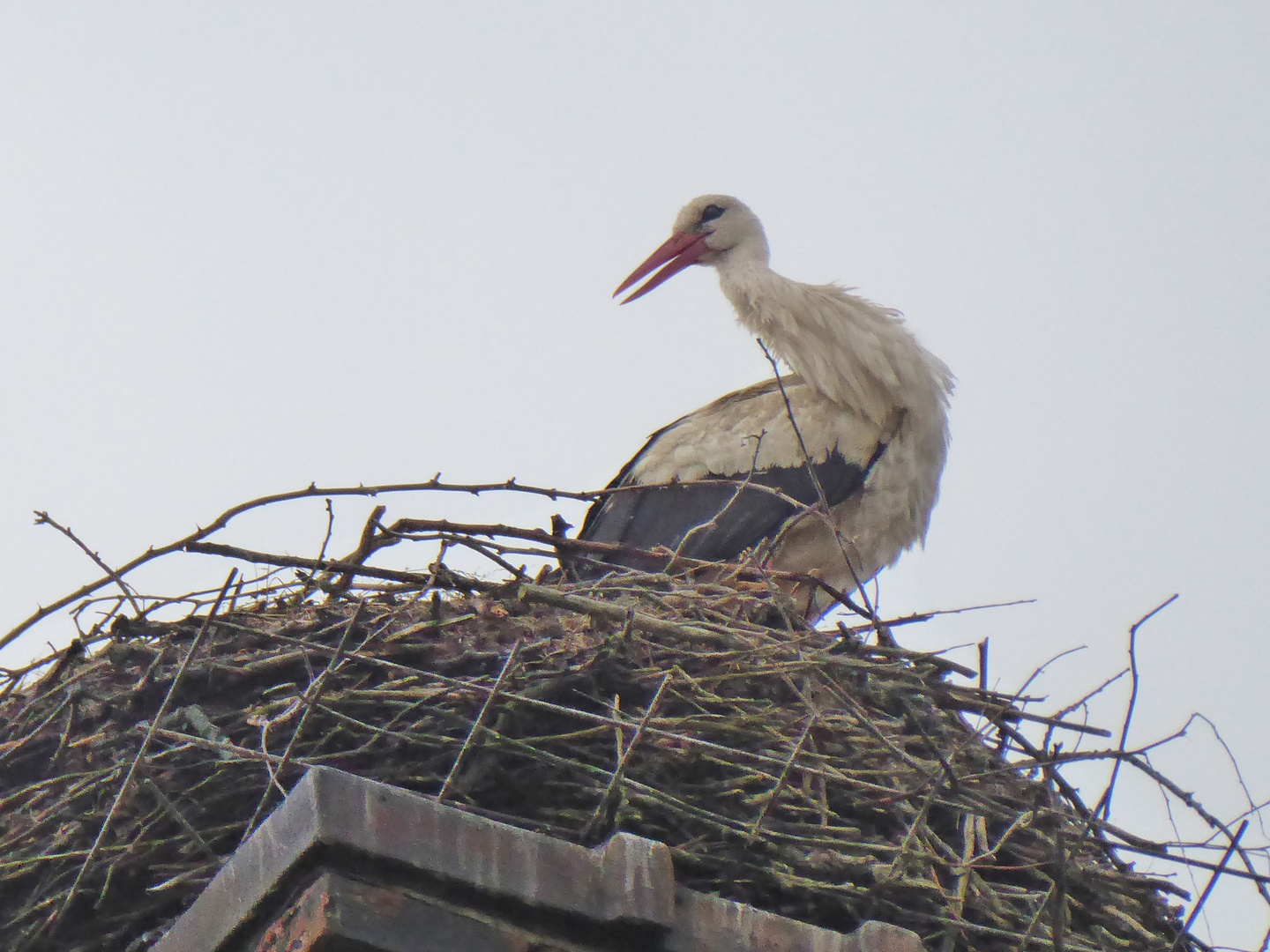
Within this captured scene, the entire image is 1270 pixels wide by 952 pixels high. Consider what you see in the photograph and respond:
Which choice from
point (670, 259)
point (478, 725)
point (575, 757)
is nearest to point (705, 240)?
point (670, 259)

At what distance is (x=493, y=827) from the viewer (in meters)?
1.54

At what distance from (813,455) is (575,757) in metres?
1.75

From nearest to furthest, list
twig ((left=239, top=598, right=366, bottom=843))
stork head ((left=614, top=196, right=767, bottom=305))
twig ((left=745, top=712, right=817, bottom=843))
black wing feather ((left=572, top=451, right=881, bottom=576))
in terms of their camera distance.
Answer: twig ((left=239, top=598, right=366, bottom=843)) → twig ((left=745, top=712, right=817, bottom=843)) → black wing feather ((left=572, top=451, right=881, bottom=576)) → stork head ((left=614, top=196, right=767, bottom=305))

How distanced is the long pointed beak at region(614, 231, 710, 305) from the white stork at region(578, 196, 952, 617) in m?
0.45

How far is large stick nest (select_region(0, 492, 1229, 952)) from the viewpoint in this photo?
1939 millimetres

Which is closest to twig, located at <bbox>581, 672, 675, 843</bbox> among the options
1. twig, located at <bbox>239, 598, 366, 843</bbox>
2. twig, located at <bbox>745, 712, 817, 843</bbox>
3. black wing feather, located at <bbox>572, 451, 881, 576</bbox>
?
twig, located at <bbox>745, 712, 817, 843</bbox>

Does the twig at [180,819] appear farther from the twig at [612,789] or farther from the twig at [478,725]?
the twig at [612,789]

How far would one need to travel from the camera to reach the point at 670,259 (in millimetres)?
4613

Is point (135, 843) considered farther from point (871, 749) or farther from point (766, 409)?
point (766, 409)

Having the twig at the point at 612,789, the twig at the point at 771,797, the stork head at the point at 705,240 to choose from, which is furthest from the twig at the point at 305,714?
the stork head at the point at 705,240

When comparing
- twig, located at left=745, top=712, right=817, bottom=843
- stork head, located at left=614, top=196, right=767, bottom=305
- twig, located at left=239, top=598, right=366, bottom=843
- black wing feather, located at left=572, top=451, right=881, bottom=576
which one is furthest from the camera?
stork head, located at left=614, top=196, right=767, bottom=305

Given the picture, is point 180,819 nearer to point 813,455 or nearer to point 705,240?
point 813,455

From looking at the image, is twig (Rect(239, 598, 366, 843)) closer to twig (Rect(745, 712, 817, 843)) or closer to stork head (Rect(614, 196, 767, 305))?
twig (Rect(745, 712, 817, 843))

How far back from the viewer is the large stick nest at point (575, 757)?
194cm
